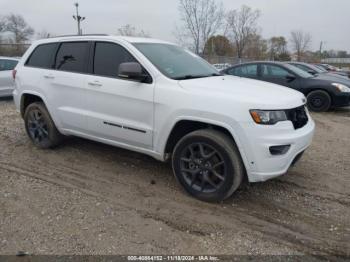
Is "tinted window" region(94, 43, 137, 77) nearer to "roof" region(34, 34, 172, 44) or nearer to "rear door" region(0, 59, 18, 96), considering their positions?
"roof" region(34, 34, 172, 44)

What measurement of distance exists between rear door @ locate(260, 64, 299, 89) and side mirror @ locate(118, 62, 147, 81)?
710 centimetres

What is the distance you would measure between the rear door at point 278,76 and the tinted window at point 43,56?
698 centimetres

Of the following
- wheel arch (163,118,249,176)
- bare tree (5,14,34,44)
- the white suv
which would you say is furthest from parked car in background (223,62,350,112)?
bare tree (5,14,34,44)

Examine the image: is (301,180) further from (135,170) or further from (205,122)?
(135,170)

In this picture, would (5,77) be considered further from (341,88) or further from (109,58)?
(341,88)

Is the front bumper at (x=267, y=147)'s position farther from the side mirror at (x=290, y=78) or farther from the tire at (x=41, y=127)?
the side mirror at (x=290, y=78)

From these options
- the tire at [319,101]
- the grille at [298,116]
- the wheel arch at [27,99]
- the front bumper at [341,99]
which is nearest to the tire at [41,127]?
the wheel arch at [27,99]

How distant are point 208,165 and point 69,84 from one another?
2.37m

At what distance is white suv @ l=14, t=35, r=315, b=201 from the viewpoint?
3.43 metres

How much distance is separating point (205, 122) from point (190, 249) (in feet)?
4.31

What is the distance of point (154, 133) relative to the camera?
3994mm

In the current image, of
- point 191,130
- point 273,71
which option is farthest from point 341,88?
point 191,130

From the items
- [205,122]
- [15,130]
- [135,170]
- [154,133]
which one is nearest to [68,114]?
[135,170]

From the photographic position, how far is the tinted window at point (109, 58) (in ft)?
14.3
